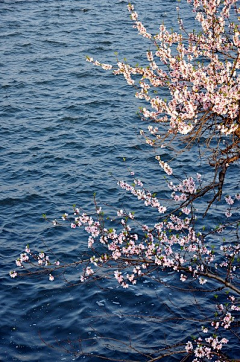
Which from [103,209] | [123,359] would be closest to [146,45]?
[103,209]

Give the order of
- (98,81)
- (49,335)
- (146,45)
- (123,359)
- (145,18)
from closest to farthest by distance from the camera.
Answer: (123,359)
(49,335)
(98,81)
(146,45)
(145,18)

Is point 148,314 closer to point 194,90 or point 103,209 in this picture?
point 103,209

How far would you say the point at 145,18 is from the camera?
33.7m

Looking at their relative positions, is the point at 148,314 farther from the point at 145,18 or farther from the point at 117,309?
the point at 145,18

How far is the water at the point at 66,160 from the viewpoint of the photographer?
12992 millimetres

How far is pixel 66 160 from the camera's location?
2056 cm

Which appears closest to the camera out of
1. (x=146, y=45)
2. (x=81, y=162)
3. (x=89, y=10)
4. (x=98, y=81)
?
(x=81, y=162)

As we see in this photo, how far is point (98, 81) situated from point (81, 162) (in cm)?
777

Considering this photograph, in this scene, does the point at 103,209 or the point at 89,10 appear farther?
the point at 89,10

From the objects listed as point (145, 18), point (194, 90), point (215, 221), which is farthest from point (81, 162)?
point (145, 18)

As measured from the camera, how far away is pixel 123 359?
39.1ft

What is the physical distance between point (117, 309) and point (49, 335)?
1761 mm

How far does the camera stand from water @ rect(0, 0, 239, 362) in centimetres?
1299

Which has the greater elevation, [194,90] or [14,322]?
[194,90]
